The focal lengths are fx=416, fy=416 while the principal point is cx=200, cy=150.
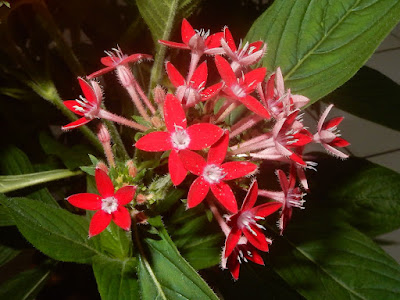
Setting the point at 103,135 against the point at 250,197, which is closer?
the point at 250,197

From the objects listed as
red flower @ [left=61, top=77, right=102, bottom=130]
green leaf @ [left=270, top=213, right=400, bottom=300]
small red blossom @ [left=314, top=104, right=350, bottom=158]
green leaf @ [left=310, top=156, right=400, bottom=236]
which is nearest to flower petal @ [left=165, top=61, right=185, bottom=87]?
red flower @ [left=61, top=77, right=102, bottom=130]

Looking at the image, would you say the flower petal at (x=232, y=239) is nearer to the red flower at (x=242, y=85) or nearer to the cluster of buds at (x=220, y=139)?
the cluster of buds at (x=220, y=139)

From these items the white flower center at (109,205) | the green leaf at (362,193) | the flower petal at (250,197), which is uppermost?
the white flower center at (109,205)

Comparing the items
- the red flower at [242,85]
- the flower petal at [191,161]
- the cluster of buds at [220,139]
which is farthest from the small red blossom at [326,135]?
the flower petal at [191,161]

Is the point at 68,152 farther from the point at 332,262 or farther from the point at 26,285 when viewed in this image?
the point at 332,262

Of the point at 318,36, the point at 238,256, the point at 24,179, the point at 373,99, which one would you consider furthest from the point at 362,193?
the point at 24,179

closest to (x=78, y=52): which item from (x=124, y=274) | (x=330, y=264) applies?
(x=124, y=274)
